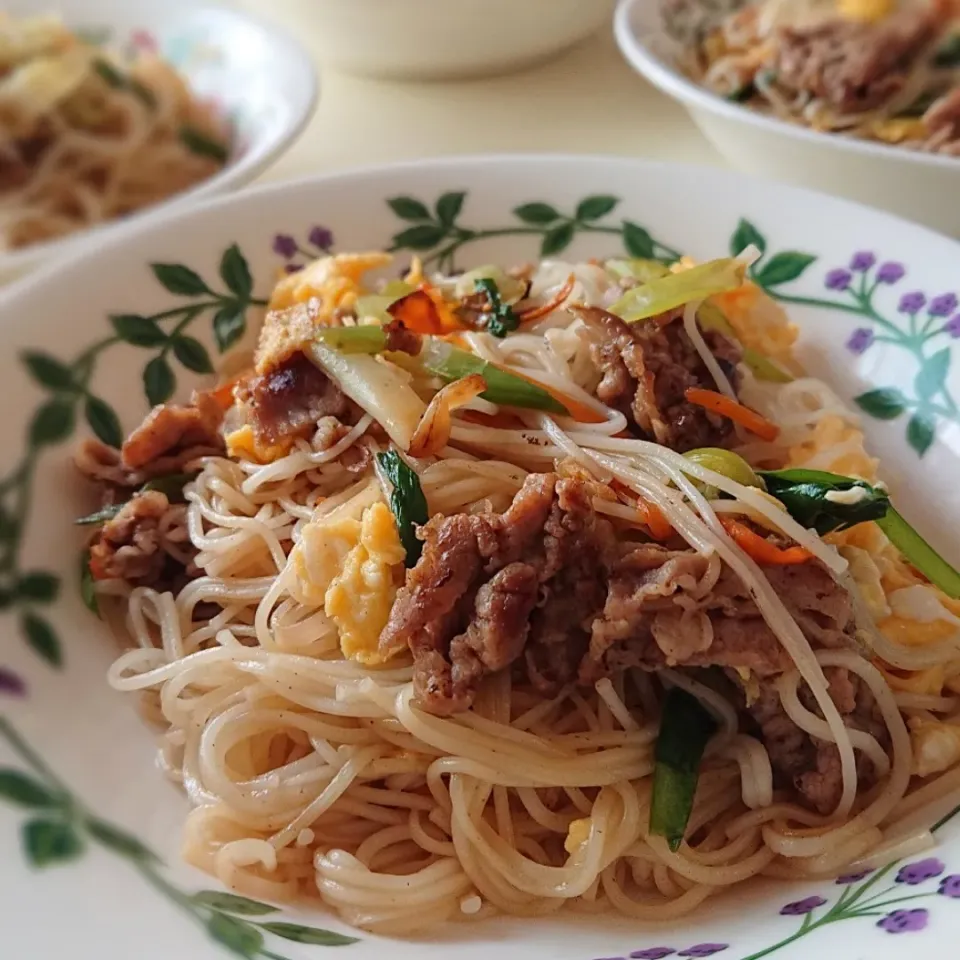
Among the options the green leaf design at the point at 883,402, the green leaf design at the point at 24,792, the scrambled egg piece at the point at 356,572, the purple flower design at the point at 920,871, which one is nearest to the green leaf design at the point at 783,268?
the green leaf design at the point at 883,402

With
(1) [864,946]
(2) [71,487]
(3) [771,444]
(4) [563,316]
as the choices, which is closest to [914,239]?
(3) [771,444]

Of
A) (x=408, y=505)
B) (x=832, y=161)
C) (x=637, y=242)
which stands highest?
(x=832, y=161)

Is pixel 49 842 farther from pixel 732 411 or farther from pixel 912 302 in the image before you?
pixel 912 302

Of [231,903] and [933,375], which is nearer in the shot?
[231,903]

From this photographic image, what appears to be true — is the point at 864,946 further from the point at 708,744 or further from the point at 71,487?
the point at 71,487

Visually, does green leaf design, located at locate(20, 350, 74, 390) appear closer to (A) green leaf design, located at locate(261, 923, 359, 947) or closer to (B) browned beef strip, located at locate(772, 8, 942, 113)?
(A) green leaf design, located at locate(261, 923, 359, 947)

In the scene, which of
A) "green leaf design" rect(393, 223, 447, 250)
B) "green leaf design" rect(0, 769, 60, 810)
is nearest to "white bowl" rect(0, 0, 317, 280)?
"green leaf design" rect(393, 223, 447, 250)

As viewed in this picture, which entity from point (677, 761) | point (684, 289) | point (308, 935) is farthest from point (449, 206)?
point (308, 935)
